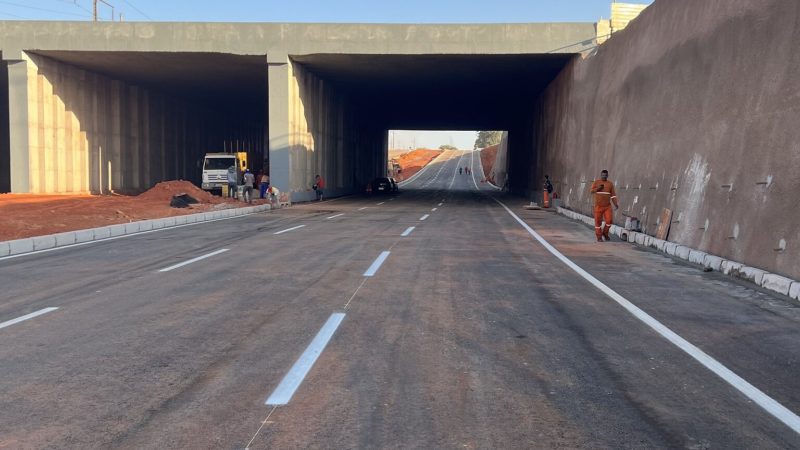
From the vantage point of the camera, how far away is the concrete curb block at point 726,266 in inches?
303

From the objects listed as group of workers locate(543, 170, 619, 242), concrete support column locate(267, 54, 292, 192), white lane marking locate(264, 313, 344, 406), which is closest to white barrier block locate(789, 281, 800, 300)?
white lane marking locate(264, 313, 344, 406)

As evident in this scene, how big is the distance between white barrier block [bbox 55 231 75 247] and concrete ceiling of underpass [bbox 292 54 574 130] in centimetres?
1892

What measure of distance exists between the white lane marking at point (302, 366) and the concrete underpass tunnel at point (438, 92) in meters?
25.4

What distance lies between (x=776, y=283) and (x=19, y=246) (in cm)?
1386

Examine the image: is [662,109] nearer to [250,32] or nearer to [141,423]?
[141,423]

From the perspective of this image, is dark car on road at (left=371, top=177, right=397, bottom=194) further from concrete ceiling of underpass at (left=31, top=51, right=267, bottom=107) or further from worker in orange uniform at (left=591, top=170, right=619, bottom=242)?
worker in orange uniform at (left=591, top=170, right=619, bottom=242)

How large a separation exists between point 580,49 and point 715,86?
17.2m

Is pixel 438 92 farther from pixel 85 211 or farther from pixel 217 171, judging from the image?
pixel 85 211

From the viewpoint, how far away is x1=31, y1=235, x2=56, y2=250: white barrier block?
1246 cm

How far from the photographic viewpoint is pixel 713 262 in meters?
9.87

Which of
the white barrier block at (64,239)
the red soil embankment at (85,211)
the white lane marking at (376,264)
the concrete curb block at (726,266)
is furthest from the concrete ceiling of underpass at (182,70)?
the concrete curb block at (726,266)

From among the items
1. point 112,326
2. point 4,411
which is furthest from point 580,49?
point 4,411

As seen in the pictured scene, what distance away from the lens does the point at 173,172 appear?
44.7 meters

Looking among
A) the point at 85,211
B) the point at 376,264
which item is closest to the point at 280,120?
the point at 85,211
